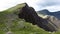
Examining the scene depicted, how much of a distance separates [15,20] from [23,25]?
71.5 ft

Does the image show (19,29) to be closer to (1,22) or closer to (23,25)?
(23,25)

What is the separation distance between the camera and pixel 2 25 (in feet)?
586

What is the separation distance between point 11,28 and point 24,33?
68.5ft

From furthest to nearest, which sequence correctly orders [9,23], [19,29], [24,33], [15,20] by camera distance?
[15,20] < [9,23] < [19,29] < [24,33]

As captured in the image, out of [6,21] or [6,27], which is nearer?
[6,27]

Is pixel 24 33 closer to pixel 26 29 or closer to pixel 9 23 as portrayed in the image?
pixel 26 29

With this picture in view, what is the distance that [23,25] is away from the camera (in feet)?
586

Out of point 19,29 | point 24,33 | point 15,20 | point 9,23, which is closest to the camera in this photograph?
point 24,33

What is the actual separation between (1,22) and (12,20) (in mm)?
12593

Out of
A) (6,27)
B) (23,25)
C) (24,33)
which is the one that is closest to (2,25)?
(6,27)

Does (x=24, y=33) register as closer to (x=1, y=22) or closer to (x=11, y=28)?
(x=11, y=28)

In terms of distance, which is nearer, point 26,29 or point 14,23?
point 26,29

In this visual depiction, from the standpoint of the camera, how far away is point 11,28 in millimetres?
169625

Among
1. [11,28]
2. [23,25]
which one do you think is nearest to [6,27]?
[11,28]
